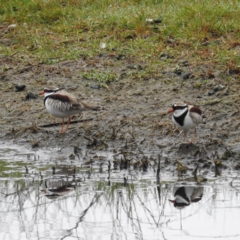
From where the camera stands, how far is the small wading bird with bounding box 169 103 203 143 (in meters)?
9.38

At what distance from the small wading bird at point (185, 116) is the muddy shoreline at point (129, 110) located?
258 mm

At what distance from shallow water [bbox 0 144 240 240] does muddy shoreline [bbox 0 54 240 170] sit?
627 millimetres

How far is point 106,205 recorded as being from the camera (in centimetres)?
775

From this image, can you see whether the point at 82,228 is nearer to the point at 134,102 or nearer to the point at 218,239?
the point at 218,239

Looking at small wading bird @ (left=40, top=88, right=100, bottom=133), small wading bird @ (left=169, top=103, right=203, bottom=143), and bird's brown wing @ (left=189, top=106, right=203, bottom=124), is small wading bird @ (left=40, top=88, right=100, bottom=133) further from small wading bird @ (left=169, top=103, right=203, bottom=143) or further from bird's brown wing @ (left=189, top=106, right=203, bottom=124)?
bird's brown wing @ (left=189, top=106, right=203, bottom=124)

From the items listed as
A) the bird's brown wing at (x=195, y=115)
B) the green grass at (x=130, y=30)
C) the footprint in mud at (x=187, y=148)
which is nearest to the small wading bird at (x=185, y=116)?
A: the bird's brown wing at (x=195, y=115)

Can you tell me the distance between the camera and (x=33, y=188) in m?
8.38

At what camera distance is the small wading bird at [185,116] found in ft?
30.8

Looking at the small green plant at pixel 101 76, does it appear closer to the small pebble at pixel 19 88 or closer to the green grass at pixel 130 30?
the green grass at pixel 130 30

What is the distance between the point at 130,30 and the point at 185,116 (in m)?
4.02

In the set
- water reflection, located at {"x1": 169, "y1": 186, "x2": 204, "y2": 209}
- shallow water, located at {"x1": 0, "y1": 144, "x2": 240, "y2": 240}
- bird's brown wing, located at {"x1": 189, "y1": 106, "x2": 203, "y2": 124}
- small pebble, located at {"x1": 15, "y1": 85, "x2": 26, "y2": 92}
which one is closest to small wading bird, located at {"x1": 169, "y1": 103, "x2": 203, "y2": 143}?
bird's brown wing, located at {"x1": 189, "y1": 106, "x2": 203, "y2": 124}

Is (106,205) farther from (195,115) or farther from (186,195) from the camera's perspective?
(195,115)

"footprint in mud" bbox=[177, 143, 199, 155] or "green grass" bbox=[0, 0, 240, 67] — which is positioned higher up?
"green grass" bbox=[0, 0, 240, 67]

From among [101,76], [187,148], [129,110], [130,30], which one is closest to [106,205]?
[187,148]
